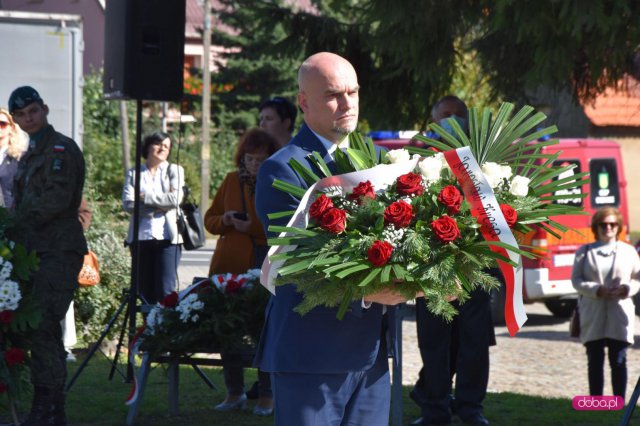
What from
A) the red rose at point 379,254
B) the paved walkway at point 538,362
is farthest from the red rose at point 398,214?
the paved walkway at point 538,362

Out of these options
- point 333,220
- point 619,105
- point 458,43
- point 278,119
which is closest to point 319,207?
point 333,220

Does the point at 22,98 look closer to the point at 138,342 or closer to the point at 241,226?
the point at 241,226

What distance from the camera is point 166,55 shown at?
29.1ft

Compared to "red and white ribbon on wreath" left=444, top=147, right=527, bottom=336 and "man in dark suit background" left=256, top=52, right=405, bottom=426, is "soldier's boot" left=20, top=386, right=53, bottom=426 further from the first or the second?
"red and white ribbon on wreath" left=444, top=147, right=527, bottom=336

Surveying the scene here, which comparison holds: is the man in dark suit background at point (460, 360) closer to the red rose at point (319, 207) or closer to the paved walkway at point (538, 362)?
the paved walkway at point (538, 362)

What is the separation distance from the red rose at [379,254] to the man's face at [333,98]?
586 mm

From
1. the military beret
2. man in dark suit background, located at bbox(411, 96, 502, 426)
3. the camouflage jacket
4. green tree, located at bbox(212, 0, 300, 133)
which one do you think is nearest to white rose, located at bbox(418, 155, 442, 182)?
man in dark suit background, located at bbox(411, 96, 502, 426)

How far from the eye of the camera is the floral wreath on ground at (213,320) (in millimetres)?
6820

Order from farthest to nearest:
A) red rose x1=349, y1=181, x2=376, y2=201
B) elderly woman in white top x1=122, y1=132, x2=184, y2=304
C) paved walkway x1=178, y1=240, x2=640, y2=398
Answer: paved walkway x1=178, y1=240, x2=640, y2=398 → elderly woman in white top x1=122, y1=132, x2=184, y2=304 → red rose x1=349, y1=181, x2=376, y2=201

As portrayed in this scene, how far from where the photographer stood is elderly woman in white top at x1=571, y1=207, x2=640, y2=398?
857cm

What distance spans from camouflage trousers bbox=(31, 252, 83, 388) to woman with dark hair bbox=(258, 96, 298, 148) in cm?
149

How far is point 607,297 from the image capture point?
28.6ft

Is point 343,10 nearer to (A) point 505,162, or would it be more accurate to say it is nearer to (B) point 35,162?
(B) point 35,162

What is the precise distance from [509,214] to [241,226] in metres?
3.60
